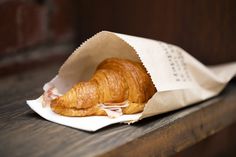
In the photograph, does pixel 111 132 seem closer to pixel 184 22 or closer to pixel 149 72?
pixel 149 72

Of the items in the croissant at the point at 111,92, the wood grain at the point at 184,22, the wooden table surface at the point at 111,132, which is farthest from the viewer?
the wood grain at the point at 184,22

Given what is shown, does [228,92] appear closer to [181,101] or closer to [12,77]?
[181,101]

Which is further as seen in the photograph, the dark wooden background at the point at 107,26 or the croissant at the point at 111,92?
the dark wooden background at the point at 107,26

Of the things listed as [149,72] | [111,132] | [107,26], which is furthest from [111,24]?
[111,132]

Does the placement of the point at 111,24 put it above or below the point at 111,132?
above

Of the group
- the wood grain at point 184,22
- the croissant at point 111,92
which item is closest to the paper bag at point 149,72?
the croissant at point 111,92

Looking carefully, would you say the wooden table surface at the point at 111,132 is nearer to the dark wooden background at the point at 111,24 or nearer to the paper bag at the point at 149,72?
the paper bag at the point at 149,72
